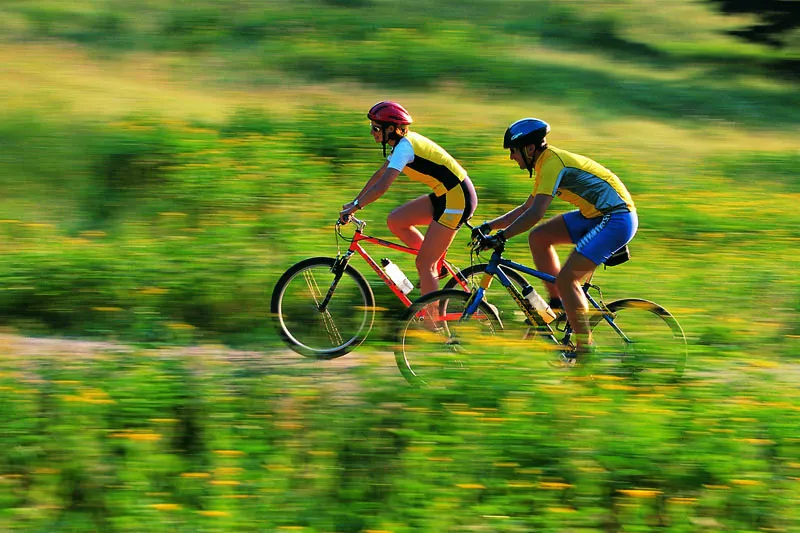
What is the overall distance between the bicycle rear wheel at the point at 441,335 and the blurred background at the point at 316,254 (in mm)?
333

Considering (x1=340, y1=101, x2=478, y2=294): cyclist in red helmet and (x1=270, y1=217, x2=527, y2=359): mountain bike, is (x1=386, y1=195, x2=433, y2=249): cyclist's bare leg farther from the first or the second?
(x1=270, y1=217, x2=527, y2=359): mountain bike

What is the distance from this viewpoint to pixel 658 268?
9.69 metres

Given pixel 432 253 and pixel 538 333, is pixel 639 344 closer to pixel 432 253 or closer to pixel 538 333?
pixel 538 333

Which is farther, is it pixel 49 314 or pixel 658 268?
pixel 658 268

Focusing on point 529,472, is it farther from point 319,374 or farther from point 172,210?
point 172,210

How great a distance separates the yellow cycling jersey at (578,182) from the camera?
264 inches

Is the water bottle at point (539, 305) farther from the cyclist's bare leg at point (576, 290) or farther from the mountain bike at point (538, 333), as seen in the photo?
the cyclist's bare leg at point (576, 290)

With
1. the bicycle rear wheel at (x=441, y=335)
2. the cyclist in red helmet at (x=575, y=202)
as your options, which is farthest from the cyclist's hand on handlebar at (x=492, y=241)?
the bicycle rear wheel at (x=441, y=335)

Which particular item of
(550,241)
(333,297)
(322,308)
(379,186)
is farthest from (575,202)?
(322,308)

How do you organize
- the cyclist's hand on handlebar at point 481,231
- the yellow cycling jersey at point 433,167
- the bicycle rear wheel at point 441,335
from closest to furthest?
the bicycle rear wheel at point 441,335, the cyclist's hand on handlebar at point 481,231, the yellow cycling jersey at point 433,167

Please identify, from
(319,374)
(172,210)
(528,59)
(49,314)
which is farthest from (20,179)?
(528,59)

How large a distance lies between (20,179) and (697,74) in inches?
543

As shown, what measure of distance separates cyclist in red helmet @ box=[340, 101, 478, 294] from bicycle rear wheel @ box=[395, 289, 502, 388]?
0.50 meters

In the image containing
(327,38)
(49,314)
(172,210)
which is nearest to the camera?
(49,314)
